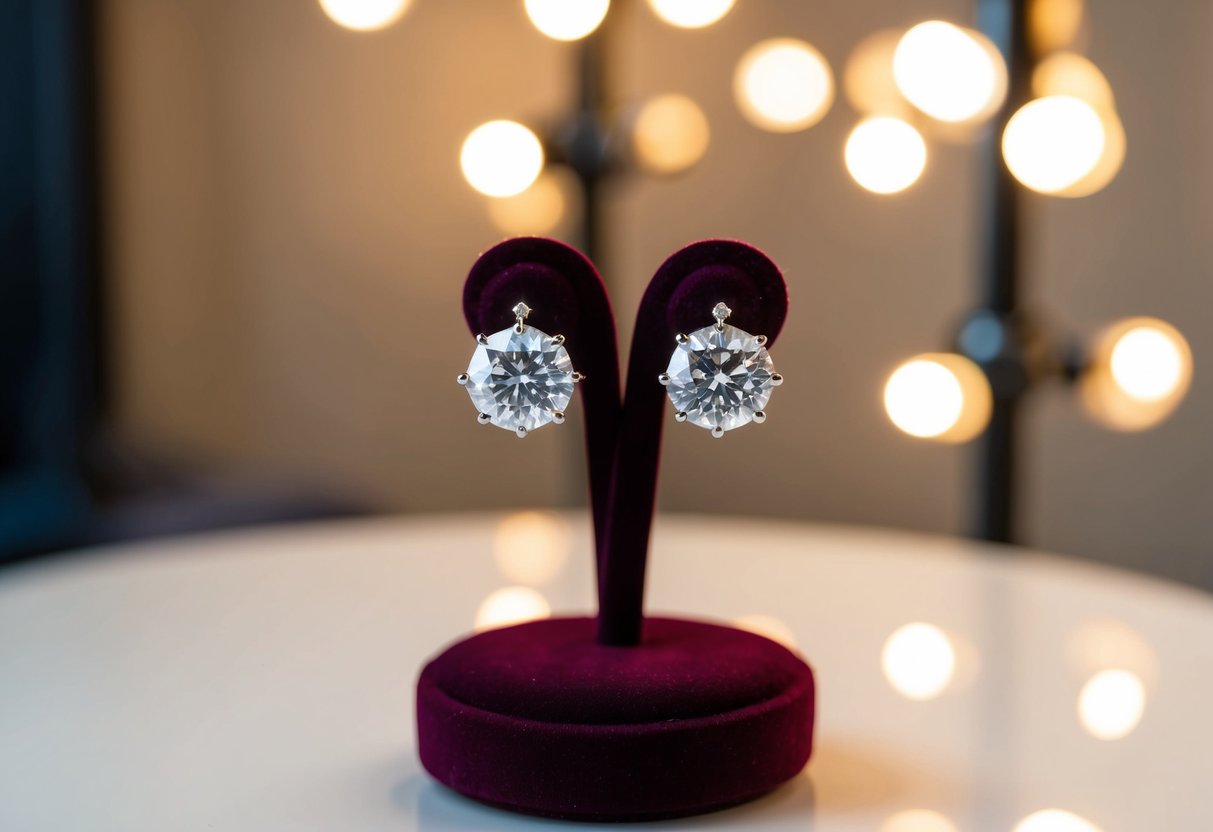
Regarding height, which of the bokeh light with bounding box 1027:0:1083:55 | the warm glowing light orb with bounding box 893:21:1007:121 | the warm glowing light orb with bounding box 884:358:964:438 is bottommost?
the warm glowing light orb with bounding box 884:358:964:438

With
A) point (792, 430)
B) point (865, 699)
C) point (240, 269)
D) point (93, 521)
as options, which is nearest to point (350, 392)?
point (240, 269)

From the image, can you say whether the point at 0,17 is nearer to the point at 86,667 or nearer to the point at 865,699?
the point at 86,667

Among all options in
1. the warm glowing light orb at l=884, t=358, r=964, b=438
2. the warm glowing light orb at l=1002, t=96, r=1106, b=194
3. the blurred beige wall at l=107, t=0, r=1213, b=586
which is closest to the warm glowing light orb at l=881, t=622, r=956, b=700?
the warm glowing light orb at l=884, t=358, r=964, b=438

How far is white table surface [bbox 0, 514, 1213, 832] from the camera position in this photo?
0.54m

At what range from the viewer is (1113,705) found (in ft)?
2.20

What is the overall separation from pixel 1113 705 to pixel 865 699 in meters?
0.13

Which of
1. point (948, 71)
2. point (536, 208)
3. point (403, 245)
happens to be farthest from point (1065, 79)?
point (403, 245)

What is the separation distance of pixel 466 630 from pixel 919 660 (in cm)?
30

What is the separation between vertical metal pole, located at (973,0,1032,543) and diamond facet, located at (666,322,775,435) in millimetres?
779

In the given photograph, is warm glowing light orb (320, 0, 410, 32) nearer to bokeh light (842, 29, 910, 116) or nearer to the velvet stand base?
bokeh light (842, 29, 910, 116)

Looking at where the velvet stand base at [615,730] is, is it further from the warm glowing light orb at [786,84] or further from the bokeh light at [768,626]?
the warm glowing light orb at [786,84]

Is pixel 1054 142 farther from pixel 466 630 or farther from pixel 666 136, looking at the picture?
pixel 466 630

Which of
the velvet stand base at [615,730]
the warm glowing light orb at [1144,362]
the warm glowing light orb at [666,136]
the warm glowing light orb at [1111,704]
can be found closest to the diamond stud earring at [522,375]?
the velvet stand base at [615,730]

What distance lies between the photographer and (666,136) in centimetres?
144
